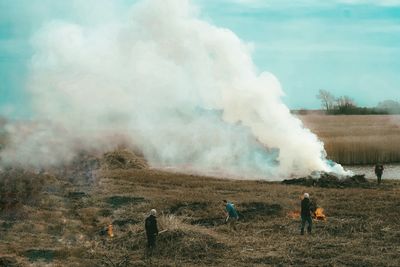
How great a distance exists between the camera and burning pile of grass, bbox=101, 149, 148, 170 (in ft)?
129

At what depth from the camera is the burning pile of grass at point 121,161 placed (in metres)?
39.3

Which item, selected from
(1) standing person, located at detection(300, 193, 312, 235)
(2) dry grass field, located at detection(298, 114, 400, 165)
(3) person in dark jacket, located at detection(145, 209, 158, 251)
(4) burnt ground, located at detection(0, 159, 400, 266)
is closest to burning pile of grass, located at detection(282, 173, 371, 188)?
(4) burnt ground, located at detection(0, 159, 400, 266)

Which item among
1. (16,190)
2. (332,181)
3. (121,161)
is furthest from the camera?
(121,161)

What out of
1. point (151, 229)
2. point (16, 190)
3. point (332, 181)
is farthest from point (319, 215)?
point (16, 190)

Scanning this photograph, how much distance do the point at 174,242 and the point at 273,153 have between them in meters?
22.9

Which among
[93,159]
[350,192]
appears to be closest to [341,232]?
[350,192]

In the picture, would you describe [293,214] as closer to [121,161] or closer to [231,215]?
[231,215]

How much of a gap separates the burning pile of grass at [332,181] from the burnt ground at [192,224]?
47cm

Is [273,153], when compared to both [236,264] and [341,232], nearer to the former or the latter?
[341,232]

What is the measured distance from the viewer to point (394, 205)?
2462 cm

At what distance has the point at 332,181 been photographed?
31.5 metres

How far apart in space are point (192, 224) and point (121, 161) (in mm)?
18492

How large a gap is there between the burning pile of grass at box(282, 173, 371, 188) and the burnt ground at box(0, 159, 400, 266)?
47 cm

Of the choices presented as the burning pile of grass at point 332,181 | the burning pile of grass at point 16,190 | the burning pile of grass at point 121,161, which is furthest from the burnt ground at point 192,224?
the burning pile of grass at point 121,161
